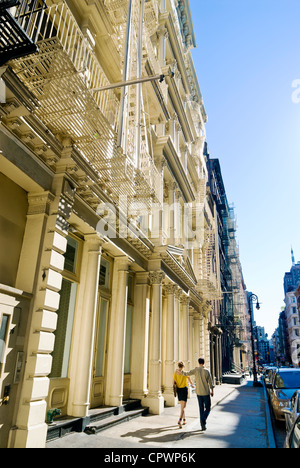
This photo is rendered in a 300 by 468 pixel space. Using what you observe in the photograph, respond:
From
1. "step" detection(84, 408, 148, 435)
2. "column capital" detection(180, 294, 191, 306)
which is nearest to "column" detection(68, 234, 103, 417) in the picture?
"step" detection(84, 408, 148, 435)

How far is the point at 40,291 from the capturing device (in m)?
6.35

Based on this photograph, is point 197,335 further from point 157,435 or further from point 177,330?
point 157,435

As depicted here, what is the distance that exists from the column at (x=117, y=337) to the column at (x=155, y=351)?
2.11 m

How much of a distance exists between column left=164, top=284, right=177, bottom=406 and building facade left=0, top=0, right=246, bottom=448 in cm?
5

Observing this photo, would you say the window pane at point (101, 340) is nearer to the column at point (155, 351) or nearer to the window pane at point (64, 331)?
the window pane at point (64, 331)

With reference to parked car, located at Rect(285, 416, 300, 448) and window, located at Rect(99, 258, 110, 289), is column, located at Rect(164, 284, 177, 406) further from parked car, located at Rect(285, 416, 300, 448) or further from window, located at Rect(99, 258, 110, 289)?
parked car, located at Rect(285, 416, 300, 448)

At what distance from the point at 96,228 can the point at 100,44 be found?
6.21 metres

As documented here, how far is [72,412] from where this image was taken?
25.5 ft

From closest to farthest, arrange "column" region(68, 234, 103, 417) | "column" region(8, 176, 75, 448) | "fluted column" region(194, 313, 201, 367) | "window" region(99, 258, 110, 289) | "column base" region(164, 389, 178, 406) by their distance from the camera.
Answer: "column" region(8, 176, 75, 448)
"column" region(68, 234, 103, 417)
"window" region(99, 258, 110, 289)
"column base" region(164, 389, 178, 406)
"fluted column" region(194, 313, 201, 367)

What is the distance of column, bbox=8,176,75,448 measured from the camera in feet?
18.6

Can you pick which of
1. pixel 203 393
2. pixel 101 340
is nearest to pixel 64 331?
pixel 101 340

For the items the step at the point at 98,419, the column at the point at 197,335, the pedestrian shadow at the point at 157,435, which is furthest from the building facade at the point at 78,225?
the column at the point at 197,335
